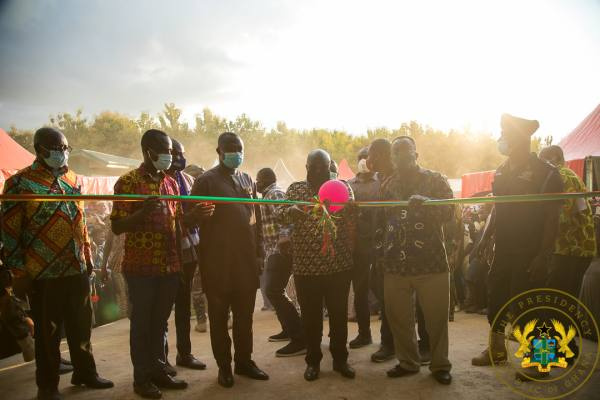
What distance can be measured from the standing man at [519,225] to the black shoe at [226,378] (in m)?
2.35

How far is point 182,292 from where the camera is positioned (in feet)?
14.0

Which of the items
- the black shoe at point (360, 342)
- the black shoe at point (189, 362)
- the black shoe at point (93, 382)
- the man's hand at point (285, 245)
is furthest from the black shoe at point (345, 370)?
the black shoe at point (93, 382)

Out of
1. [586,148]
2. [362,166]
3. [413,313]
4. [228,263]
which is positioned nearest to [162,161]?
[228,263]

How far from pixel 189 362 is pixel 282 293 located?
1299 mm

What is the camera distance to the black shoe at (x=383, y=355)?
4.25 m

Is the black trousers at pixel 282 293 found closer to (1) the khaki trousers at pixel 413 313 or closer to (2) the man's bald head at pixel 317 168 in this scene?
(2) the man's bald head at pixel 317 168

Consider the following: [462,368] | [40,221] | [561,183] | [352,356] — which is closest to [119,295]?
[40,221]

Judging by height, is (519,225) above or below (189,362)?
above

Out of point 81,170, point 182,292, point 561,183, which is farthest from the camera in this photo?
point 81,170

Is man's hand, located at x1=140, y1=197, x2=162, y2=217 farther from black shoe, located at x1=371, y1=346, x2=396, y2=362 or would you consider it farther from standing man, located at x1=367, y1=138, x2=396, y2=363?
black shoe, located at x1=371, y1=346, x2=396, y2=362

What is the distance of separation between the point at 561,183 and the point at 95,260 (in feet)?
22.0

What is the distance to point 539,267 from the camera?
3.52 metres

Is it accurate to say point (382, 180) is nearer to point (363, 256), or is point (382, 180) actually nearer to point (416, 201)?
point (363, 256)

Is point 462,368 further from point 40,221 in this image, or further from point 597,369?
point 40,221
